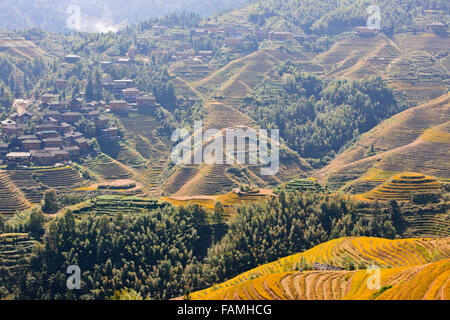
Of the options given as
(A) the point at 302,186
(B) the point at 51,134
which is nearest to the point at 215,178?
(A) the point at 302,186

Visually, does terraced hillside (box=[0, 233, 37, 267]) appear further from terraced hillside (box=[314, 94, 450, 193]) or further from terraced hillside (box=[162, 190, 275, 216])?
terraced hillside (box=[314, 94, 450, 193])

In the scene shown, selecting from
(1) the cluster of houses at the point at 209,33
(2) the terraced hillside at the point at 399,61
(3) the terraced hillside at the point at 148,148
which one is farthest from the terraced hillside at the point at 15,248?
(1) the cluster of houses at the point at 209,33

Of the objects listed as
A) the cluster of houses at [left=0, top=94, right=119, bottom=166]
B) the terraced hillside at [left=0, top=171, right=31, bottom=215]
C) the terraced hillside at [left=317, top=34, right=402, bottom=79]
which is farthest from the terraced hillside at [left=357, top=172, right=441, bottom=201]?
the terraced hillside at [left=317, top=34, right=402, bottom=79]

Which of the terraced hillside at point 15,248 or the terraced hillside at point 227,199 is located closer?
the terraced hillside at point 15,248

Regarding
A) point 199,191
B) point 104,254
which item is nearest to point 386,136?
point 199,191

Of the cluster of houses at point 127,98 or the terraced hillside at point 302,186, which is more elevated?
the cluster of houses at point 127,98

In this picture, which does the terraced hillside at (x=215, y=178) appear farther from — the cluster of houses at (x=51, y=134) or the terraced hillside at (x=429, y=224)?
the terraced hillside at (x=429, y=224)
